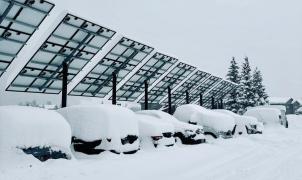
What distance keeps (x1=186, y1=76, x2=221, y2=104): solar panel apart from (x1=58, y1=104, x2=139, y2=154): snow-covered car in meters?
20.3

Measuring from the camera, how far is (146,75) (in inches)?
800

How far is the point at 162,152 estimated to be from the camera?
34.5ft

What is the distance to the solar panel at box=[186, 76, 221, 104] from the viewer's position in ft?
96.4

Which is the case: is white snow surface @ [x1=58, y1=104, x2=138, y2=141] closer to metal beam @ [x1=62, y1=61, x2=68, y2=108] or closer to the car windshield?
the car windshield

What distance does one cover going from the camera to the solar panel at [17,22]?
1063 cm

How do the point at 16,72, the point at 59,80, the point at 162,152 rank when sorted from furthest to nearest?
the point at 59,80 < the point at 16,72 < the point at 162,152

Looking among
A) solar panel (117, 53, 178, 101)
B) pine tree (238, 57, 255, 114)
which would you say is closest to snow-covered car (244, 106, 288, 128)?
solar panel (117, 53, 178, 101)

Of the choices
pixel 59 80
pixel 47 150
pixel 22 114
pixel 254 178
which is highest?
pixel 59 80

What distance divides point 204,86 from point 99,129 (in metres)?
22.2

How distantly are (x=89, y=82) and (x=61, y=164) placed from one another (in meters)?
10.0

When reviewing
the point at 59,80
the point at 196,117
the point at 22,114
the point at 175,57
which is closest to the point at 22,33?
the point at 59,80

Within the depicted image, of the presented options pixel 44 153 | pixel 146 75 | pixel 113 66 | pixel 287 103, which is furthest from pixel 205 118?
pixel 287 103

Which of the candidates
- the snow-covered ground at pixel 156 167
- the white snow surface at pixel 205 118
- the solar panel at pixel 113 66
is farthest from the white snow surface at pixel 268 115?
the snow-covered ground at pixel 156 167

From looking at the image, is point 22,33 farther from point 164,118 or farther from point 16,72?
point 164,118
